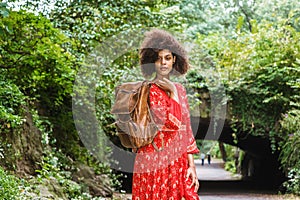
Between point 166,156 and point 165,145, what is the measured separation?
A: 7 centimetres

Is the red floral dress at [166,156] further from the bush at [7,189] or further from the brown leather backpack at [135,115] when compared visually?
the bush at [7,189]

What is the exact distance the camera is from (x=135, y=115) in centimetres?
321

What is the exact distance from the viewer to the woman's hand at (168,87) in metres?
3.24

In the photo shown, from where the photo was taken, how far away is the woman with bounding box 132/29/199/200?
3.22 m

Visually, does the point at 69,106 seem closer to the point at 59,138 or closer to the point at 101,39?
the point at 59,138

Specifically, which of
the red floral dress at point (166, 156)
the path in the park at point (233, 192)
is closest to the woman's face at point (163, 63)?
the red floral dress at point (166, 156)

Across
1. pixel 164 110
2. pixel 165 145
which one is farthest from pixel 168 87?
pixel 165 145

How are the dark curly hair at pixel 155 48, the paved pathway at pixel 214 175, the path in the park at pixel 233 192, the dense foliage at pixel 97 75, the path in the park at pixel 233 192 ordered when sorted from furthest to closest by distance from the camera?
1. the paved pathway at pixel 214 175
2. the path in the park at pixel 233 192
3. the path in the park at pixel 233 192
4. the dense foliage at pixel 97 75
5. the dark curly hair at pixel 155 48

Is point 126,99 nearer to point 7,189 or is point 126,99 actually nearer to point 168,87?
point 168,87

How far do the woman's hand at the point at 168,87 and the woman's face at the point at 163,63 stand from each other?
50 millimetres

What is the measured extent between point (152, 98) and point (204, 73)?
7.13 m

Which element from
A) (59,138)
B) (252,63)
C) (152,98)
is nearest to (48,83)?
(59,138)

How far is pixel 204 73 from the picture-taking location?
10.2 meters

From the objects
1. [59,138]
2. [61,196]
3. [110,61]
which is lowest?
[61,196]
